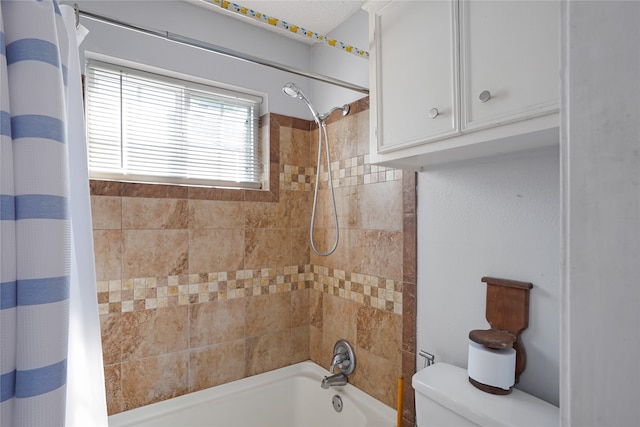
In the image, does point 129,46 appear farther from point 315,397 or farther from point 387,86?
point 315,397

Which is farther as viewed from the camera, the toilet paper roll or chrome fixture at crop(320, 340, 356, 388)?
chrome fixture at crop(320, 340, 356, 388)

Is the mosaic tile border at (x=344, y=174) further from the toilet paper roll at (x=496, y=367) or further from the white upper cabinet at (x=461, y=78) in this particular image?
the toilet paper roll at (x=496, y=367)

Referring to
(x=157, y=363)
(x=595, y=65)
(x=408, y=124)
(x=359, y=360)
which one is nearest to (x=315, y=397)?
(x=359, y=360)

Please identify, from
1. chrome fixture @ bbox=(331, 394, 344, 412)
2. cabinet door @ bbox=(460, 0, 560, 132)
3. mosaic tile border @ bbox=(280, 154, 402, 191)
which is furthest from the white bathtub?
cabinet door @ bbox=(460, 0, 560, 132)

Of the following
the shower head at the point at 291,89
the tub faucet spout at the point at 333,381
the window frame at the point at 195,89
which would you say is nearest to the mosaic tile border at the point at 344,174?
the window frame at the point at 195,89

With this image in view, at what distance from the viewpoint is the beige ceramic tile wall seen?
1620 millimetres

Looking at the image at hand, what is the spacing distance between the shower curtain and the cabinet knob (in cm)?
99

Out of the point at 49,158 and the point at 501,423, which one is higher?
the point at 49,158

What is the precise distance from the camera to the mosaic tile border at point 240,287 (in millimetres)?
1623

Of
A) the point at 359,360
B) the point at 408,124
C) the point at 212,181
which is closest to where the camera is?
the point at 408,124

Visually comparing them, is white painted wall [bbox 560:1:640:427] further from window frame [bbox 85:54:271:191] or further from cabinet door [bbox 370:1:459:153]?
window frame [bbox 85:54:271:191]

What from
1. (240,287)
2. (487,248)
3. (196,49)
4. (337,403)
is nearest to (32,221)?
(487,248)

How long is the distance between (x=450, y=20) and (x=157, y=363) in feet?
6.31

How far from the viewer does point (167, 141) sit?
1840 millimetres
